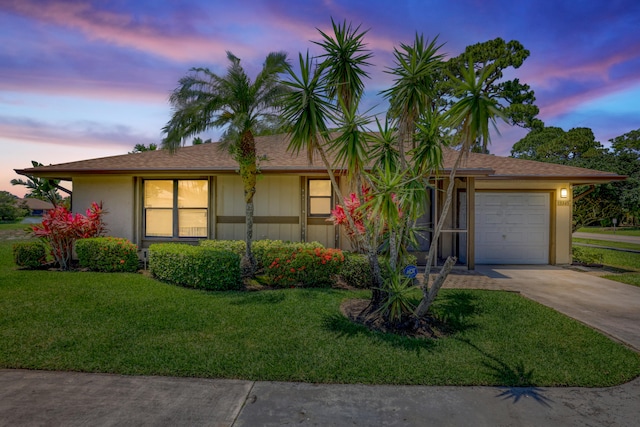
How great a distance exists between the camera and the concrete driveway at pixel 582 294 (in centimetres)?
591

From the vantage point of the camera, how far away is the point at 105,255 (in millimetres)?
9445

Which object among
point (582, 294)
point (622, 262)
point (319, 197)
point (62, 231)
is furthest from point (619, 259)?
point (62, 231)

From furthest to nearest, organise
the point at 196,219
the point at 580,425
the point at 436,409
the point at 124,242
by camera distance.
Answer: the point at 196,219 < the point at 124,242 < the point at 436,409 < the point at 580,425

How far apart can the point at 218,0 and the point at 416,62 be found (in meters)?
5.45

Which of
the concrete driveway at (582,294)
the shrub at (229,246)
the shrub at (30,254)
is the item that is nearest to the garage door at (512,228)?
the concrete driveway at (582,294)

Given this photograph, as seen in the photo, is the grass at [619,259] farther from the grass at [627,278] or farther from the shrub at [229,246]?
the shrub at [229,246]

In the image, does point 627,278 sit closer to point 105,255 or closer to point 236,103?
point 236,103

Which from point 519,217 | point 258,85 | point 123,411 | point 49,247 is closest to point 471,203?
point 519,217

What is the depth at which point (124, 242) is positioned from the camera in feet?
31.9

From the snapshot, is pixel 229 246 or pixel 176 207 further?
pixel 176 207

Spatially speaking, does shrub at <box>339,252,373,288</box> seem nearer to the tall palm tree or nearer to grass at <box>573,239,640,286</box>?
the tall palm tree

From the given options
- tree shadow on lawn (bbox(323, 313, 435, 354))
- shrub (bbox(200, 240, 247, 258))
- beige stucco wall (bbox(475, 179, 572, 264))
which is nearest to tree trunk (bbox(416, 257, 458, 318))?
tree shadow on lawn (bbox(323, 313, 435, 354))

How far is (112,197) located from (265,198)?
16.4ft

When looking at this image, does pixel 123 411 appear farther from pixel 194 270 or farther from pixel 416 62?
pixel 416 62
